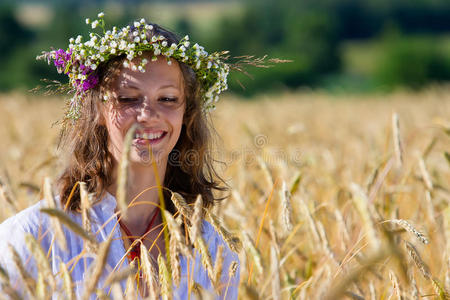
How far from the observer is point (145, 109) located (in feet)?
6.44

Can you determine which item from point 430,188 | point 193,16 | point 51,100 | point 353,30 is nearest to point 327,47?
point 353,30

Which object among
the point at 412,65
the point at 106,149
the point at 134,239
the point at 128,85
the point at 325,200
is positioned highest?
the point at 412,65

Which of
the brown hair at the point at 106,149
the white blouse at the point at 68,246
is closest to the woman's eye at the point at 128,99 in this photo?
the brown hair at the point at 106,149

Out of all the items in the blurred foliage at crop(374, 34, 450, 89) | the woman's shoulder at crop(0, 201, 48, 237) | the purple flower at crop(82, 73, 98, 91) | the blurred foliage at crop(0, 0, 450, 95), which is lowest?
the woman's shoulder at crop(0, 201, 48, 237)

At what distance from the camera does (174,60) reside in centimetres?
217

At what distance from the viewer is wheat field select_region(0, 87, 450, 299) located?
4.99ft

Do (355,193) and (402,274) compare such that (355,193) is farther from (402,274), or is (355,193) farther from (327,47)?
(327,47)

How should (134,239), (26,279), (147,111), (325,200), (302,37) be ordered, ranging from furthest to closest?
1. (302,37)
2. (325,200)
3. (134,239)
4. (147,111)
5. (26,279)

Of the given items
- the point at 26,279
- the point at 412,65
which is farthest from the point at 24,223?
the point at 412,65

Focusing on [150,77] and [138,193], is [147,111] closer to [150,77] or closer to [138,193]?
[150,77]

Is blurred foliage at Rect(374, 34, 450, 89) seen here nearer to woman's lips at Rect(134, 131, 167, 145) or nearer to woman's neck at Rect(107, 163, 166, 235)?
woman's neck at Rect(107, 163, 166, 235)

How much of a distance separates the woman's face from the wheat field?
43 cm

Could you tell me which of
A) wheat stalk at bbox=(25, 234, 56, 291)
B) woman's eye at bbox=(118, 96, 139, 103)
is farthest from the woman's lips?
wheat stalk at bbox=(25, 234, 56, 291)

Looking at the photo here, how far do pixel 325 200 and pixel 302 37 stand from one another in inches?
1932
